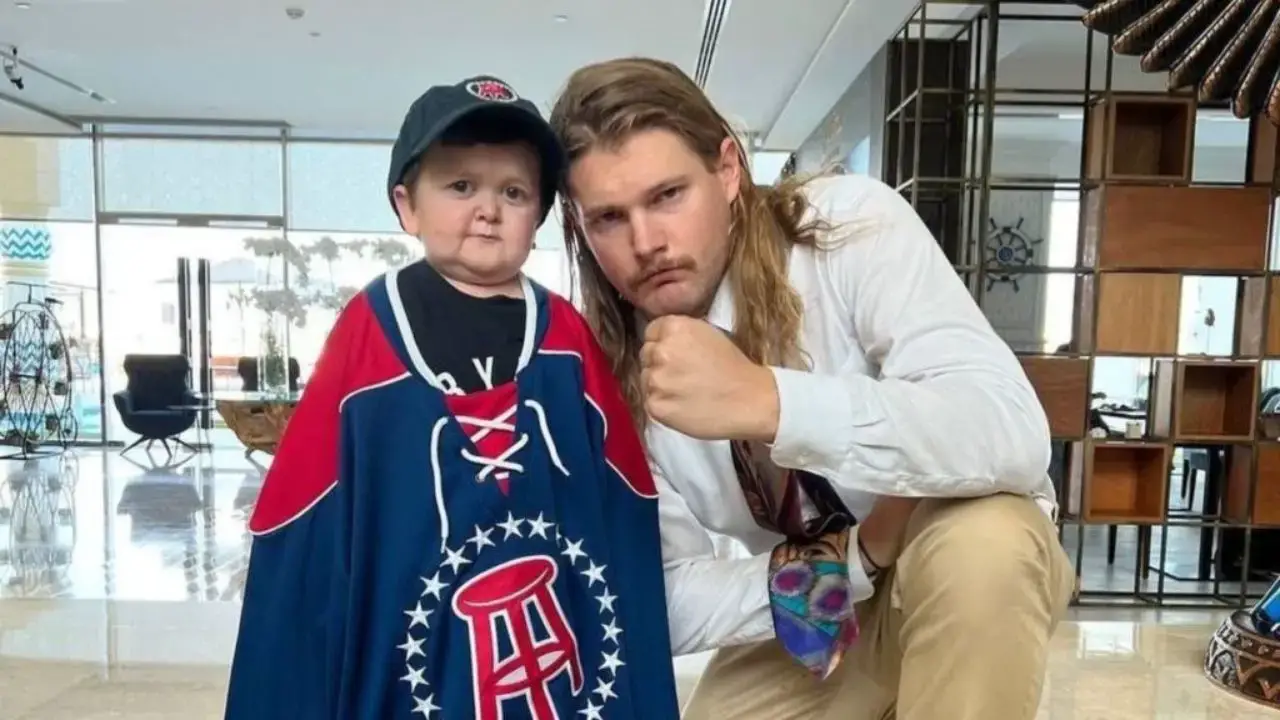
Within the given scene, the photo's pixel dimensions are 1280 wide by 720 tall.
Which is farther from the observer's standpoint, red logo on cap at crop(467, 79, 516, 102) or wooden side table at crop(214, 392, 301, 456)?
wooden side table at crop(214, 392, 301, 456)

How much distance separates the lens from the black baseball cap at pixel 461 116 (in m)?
1.04

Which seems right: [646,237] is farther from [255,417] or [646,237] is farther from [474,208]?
[255,417]

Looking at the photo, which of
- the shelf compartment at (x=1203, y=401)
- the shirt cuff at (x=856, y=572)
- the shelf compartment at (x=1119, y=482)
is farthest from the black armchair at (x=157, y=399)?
the shirt cuff at (x=856, y=572)

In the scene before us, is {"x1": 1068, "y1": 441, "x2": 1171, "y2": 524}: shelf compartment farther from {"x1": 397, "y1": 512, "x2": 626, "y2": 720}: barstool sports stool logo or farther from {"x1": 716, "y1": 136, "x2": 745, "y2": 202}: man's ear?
{"x1": 397, "y1": 512, "x2": 626, "y2": 720}: barstool sports stool logo

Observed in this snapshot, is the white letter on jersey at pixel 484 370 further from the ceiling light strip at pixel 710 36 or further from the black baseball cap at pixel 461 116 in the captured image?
the ceiling light strip at pixel 710 36

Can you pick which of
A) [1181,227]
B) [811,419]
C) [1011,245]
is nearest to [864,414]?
[811,419]

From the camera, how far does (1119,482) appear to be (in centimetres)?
404

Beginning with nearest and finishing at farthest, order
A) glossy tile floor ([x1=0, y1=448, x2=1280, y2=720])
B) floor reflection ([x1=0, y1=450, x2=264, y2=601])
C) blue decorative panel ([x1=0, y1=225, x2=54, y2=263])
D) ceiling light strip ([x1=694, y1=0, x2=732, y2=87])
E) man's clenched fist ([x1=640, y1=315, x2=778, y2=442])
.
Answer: man's clenched fist ([x1=640, y1=315, x2=778, y2=442]), glossy tile floor ([x1=0, y1=448, x2=1280, y2=720]), floor reflection ([x1=0, y1=450, x2=264, y2=601]), ceiling light strip ([x1=694, y1=0, x2=732, y2=87]), blue decorative panel ([x1=0, y1=225, x2=54, y2=263])

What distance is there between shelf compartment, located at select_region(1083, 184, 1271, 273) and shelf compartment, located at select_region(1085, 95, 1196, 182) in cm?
9

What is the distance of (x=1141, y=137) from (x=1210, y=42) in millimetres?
2187

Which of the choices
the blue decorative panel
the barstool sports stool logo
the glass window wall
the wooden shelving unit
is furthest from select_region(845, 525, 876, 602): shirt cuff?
the blue decorative panel

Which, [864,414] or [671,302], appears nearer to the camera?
[864,414]

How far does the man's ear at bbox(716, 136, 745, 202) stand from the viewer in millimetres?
1271

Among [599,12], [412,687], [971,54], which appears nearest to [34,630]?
[412,687]
